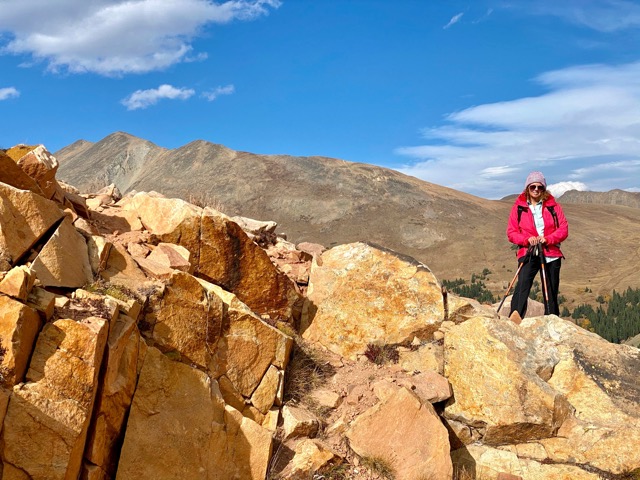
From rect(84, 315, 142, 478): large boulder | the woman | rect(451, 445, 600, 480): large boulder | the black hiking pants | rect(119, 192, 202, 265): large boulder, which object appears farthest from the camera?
the black hiking pants

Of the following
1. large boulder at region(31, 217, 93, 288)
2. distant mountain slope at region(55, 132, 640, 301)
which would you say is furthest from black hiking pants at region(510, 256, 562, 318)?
distant mountain slope at region(55, 132, 640, 301)

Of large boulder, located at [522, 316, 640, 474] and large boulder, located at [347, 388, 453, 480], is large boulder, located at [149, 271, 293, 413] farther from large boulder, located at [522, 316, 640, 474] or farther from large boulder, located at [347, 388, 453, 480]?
large boulder, located at [522, 316, 640, 474]

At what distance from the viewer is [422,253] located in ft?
201

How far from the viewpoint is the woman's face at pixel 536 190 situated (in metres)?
8.43

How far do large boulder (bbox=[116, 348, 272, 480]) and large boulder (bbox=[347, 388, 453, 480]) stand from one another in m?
1.30

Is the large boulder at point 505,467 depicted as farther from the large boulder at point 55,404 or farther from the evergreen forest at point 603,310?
the evergreen forest at point 603,310

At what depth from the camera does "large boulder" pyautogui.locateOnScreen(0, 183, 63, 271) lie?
5324 millimetres

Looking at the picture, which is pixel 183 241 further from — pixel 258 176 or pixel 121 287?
pixel 258 176

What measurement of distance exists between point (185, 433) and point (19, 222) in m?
2.86

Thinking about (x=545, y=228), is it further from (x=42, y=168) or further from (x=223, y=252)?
(x=42, y=168)

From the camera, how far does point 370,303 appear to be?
8812 mm

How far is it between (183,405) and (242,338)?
4.38 feet

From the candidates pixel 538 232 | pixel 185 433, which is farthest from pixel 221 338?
pixel 538 232

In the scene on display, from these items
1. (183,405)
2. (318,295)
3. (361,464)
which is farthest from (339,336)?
(183,405)
